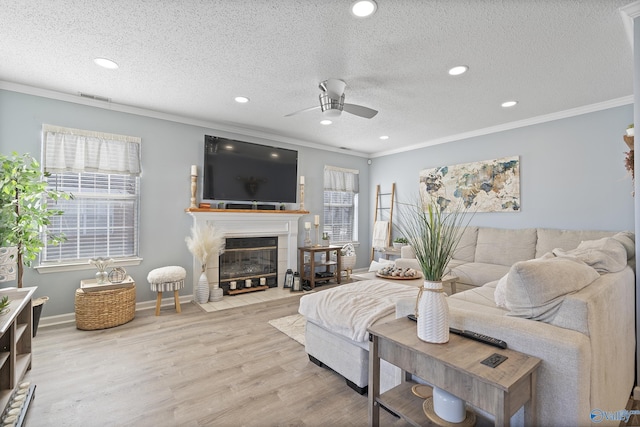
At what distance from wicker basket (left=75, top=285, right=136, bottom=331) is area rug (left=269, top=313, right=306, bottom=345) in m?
1.63

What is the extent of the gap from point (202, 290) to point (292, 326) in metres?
1.53

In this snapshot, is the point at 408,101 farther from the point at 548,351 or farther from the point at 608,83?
the point at 548,351

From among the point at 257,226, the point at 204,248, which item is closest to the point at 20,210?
the point at 204,248

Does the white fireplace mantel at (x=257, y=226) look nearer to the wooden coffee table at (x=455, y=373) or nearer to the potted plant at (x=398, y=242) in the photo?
the potted plant at (x=398, y=242)

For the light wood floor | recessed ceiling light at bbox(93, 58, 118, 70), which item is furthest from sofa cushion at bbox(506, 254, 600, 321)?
recessed ceiling light at bbox(93, 58, 118, 70)

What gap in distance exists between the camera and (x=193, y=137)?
4145mm

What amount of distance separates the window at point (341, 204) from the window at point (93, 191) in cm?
319

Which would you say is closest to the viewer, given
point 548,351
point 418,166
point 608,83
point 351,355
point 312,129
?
point 548,351

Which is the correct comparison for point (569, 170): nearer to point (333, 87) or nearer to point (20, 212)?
point (333, 87)

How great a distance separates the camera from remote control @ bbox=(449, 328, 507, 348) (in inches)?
49.4

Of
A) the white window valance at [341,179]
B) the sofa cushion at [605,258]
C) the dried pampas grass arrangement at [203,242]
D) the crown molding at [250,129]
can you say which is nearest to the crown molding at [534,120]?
the crown molding at [250,129]

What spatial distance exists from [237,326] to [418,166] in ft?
13.5

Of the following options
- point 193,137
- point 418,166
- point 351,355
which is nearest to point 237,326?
point 351,355

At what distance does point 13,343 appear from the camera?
1.85 meters
